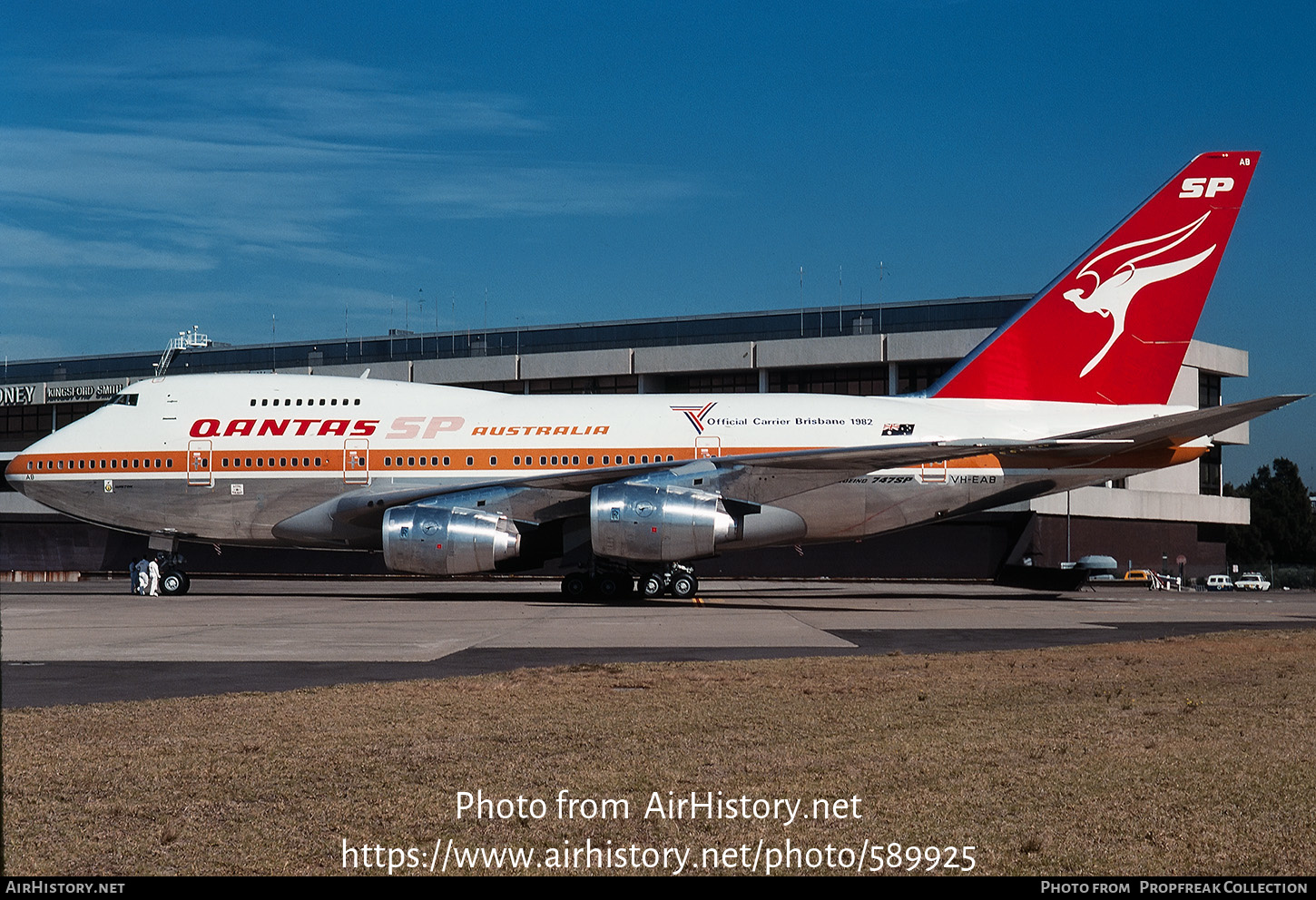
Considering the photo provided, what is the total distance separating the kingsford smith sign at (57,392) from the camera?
57.2m

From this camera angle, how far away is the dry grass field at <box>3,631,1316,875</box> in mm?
5496

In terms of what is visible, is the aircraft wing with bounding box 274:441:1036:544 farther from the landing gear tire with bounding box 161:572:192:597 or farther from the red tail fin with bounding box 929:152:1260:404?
the landing gear tire with bounding box 161:572:192:597

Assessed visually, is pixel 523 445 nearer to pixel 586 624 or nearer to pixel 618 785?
pixel 586 624

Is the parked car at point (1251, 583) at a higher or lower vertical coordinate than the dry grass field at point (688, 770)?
lower

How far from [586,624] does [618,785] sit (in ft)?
40.3

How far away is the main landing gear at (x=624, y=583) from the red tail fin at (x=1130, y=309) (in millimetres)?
7800

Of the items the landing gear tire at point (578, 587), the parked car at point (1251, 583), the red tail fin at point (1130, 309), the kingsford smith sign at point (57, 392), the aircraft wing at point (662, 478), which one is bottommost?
the parked car at point (1251, 583)

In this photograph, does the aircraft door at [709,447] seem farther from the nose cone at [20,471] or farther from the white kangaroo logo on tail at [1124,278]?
the nose cone at [20,471]

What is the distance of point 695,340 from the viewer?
5144 cm

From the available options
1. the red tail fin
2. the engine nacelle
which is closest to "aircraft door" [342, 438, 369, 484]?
the engine nacelle

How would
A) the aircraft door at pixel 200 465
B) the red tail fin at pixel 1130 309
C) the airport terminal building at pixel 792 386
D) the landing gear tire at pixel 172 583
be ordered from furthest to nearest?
the airport terminal building at pixel 792 386 < the landing gear tire at pixel 172 583 < the aircraft door at pixel 200 465 < the red tail fin at pixel 1130 309

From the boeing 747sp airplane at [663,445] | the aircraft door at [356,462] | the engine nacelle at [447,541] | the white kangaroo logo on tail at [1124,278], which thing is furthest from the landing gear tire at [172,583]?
the white kangaroo logo on tail at [1124,278]

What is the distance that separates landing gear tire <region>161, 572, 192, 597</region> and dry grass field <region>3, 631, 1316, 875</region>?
1959cm

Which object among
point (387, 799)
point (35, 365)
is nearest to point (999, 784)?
point (387, 799)
